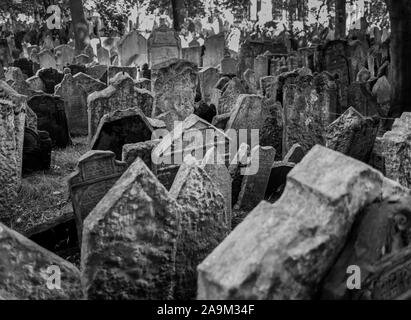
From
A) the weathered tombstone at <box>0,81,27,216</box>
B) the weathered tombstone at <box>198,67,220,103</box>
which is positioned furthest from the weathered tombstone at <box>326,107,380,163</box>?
the weathered tombstone at <box>198,67,220,103</box>

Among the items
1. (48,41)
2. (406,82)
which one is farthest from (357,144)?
(48,41)

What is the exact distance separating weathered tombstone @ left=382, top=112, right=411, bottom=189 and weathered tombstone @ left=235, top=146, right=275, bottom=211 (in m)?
1.14

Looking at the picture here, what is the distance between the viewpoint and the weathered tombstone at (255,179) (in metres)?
4.95

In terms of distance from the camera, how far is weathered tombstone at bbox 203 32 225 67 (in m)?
17.4

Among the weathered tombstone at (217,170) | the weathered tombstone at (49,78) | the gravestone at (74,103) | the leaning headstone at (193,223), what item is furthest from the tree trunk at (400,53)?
the weathered tombstone at (49,78)

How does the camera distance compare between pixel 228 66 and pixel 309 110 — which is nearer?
pixel 309 110

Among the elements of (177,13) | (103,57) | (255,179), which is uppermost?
(177,13)

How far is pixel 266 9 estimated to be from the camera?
3941 centimetres

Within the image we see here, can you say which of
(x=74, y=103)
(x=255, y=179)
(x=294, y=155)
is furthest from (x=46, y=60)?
(x=255, y=179)

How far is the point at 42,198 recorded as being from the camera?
5.38m

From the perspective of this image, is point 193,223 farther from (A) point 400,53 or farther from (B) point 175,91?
(A) point 400,53

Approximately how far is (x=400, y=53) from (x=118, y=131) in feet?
15.3

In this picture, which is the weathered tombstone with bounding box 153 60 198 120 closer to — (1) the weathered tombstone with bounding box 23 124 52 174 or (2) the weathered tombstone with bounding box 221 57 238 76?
(1) the weathered tombstone with bounding box 23 124 52 174

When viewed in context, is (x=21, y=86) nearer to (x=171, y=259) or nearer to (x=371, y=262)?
(x=171, y=259)
